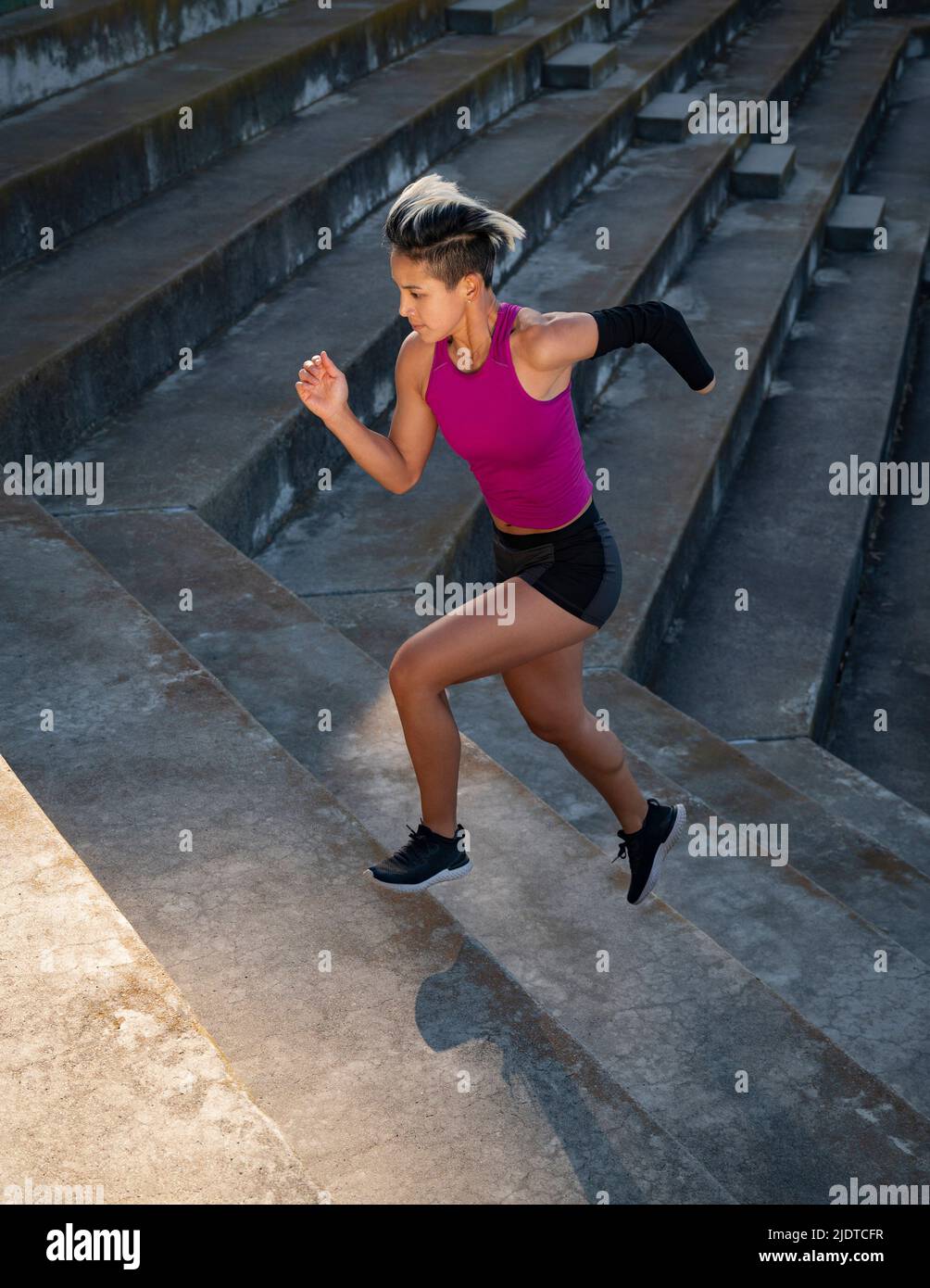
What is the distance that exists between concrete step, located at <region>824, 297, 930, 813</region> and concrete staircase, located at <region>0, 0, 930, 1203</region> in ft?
2.07

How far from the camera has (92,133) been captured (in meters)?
6.25

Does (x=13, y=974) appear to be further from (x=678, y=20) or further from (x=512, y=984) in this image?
(x=678, y=20)

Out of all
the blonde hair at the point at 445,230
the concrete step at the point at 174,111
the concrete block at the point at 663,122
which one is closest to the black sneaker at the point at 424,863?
the blonde hair at the point at 445,230

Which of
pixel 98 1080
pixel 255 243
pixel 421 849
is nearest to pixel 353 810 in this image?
pixel 421 849

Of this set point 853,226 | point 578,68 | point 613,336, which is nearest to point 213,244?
point 613,336

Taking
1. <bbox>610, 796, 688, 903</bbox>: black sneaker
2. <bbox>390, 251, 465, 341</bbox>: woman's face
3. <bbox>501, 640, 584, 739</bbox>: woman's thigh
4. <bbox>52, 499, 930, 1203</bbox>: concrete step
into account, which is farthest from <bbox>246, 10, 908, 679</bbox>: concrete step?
<bbox>390, 251, 465, 341</bbox>: woman's face

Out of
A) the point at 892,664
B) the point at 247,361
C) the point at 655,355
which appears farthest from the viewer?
the point at 655,355

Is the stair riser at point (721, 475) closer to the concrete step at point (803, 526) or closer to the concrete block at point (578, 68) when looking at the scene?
the concrete step at point (803, 526)

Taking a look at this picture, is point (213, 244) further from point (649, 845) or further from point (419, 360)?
point (649, 845)

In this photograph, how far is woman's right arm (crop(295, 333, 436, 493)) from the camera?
9.39 feet

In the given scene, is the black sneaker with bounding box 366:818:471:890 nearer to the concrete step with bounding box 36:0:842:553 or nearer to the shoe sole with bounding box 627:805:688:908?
the shoe sole with bounding box 627:805:688:908

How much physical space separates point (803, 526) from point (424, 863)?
14.0ft

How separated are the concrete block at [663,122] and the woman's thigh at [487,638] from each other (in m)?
7.93

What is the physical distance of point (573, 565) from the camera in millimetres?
3002
